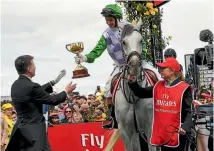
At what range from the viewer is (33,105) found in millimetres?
7109

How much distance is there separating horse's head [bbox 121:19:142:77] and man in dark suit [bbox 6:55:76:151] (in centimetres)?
102

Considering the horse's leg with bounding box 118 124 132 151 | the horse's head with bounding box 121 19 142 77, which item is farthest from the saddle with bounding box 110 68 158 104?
the horse's leg with bounding box 118 124 132 151

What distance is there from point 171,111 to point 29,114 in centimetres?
196

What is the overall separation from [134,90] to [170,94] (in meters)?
0.89

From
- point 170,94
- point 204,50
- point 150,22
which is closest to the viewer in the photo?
point 170,94

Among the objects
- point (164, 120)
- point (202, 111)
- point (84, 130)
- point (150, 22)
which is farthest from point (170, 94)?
point (150, 22)

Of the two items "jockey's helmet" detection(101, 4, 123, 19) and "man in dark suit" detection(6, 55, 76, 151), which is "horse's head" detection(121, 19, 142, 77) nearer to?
"jockey's helmet" detection(101, 4, 123, 19)

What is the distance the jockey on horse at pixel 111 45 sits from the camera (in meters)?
8.79

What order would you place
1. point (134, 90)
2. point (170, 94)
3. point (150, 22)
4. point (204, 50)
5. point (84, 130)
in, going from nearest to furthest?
point (170, 94) < point (134, 90) < point (204, 50) < point (84, 130) < point (150, 22)

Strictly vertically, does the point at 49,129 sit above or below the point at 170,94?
below

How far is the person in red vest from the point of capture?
671 centimetres

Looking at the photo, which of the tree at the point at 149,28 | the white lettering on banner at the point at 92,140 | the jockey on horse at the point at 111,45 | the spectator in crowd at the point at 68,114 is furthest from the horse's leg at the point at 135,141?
the spectator in crowd at the point at 68,114

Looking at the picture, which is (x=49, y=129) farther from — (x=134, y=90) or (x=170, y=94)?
(x=170, y=94)

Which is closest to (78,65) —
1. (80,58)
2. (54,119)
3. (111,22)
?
(80,58)
